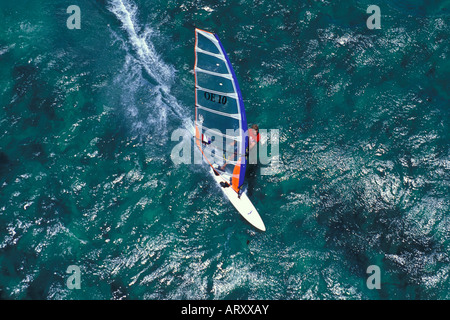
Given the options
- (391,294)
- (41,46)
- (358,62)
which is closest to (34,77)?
(41,46)

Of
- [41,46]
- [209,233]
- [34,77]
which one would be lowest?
[209,233]

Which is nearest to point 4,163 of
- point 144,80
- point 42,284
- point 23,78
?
point 23,78

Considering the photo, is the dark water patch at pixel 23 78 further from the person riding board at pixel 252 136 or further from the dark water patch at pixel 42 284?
the person riding board at pixel 252 136

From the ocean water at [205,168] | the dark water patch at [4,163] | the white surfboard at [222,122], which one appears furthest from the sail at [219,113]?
the dark water patch at [4,163]

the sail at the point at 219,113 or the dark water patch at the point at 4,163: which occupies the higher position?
the sail at the point at 219,113

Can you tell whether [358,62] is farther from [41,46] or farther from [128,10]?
[41,46]

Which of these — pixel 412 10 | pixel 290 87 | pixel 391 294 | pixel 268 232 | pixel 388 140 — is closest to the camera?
pixel 391 294
